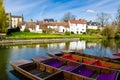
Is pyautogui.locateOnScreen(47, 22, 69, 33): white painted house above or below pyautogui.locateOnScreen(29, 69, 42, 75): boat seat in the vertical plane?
above

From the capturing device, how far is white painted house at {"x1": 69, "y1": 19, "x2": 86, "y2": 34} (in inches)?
3566

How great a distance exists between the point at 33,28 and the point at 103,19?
1292 inches

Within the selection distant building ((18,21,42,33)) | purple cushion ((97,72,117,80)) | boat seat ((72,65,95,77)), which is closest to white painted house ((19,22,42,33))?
distant building ((18,21,42,33))

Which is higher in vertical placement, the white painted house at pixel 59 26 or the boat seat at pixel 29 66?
the white painted house at pixel 59 26

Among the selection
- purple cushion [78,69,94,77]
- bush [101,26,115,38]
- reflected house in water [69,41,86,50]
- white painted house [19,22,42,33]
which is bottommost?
reflected house in water [69,41,86,50]

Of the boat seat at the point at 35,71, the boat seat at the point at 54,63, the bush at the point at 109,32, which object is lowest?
the boat seat at the point at 35,71

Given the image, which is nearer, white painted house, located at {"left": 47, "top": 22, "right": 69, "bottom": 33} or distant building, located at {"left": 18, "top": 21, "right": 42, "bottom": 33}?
distant building, located at {"left": 18, "top": 21, "right": 42, "bottom": 33}

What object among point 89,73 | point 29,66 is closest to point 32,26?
point 29,66

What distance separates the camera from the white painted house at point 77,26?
90.6m

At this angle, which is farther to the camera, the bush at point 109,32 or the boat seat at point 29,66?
the bush at point 109,32

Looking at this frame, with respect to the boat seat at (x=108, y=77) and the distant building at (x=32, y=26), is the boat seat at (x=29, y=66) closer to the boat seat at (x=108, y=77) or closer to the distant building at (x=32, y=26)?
the boat seat at (x=108, y=77)

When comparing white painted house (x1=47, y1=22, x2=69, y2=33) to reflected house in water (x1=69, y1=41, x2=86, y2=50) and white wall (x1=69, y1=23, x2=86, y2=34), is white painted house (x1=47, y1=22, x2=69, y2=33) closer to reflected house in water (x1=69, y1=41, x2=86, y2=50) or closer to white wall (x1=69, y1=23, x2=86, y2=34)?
white wall (x1=69, y1=23, x2=86, y2=34)

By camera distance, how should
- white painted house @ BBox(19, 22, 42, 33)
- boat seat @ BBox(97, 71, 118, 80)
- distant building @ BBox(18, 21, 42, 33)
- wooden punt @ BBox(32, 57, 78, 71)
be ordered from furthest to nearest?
1. distant building @ BBox(18, 21, 42, 33)
2. white painted house @ BBox(19, 22, 42, 33)
3. wooden punt @ BBox(32, 57, 78, 71)
4. boat seat @ BBox(97, 71, 118, 80)

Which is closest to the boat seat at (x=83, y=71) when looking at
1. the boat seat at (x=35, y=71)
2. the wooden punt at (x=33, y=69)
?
the wooden punt at (x=33, y=69)
